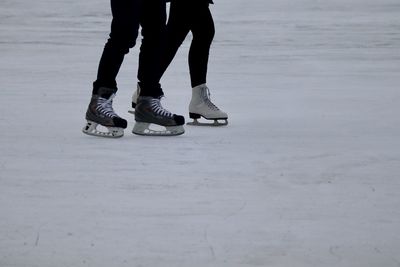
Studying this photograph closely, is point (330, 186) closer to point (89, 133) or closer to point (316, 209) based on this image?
point (316, 209)

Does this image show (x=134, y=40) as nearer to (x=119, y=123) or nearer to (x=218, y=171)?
(x=119, y=123)

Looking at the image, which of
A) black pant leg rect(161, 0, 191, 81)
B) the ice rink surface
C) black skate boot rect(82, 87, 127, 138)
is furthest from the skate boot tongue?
black pant leg rect(161, 0, 191, 81)

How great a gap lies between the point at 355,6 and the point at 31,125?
574 inches

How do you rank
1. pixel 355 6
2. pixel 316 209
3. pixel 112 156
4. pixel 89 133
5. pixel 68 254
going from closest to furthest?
pixel 68 254
pixel 316 209
pixel 112 156
pixel 89 133
pixel 355 6

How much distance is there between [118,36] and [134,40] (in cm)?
13

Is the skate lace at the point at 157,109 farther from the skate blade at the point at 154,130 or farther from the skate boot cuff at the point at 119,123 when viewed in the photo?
the skate boot cuff at the point at 119,123

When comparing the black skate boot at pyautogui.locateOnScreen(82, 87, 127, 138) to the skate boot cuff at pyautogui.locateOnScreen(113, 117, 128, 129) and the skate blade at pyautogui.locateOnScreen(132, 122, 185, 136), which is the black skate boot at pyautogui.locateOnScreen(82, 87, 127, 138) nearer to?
the skate boot cuff at pyautogui.locateOnScreen(113, 117, 128, 129)

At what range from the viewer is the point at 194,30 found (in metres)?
7.67

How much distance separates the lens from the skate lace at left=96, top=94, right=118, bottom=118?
23.5 ft

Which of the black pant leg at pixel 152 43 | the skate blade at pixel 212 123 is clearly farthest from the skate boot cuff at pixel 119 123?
the skate blade at pixel 212 123

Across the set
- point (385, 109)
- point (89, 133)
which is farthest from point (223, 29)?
point (89, 133)

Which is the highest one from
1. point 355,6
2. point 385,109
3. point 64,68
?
point 385,109

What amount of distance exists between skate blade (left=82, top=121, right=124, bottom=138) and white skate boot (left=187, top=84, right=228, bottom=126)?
72cm

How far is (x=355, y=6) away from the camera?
2150 cm
